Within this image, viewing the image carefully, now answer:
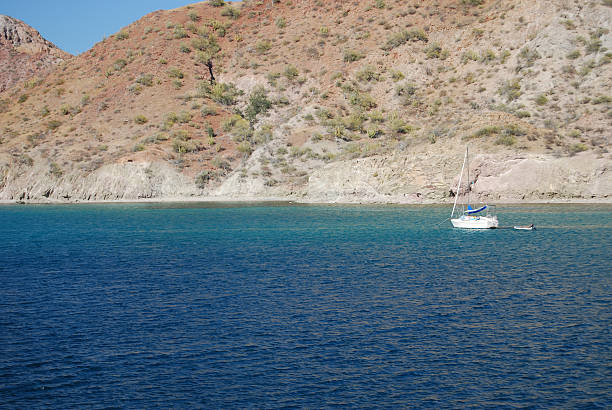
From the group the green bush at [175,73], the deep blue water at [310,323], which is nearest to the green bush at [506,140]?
the deep blue water at [310,323]

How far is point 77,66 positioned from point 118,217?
73847 mm

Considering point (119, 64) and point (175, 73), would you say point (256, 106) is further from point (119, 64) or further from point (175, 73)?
point (119, 64)

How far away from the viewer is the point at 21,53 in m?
150

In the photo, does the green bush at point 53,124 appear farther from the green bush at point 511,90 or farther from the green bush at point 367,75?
the green bush at point 511,90

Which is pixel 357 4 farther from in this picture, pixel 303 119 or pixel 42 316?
pixel 42 316

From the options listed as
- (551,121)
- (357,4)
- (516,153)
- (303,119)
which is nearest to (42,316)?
(516,153)

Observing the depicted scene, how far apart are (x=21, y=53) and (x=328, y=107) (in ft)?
321

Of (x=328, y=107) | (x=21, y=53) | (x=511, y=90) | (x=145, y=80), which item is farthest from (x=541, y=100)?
(x=21, y=53)

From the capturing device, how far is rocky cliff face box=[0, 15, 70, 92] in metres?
142

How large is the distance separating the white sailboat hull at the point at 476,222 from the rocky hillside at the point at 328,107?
18.9m

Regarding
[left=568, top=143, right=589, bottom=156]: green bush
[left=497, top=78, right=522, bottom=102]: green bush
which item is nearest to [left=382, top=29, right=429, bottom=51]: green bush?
[left=497, top=78, right=522, bottom=102]: green bush

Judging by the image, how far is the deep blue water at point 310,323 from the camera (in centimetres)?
1416

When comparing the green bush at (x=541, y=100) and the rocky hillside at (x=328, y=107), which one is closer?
the rocky hillside at (x=328, y=107)

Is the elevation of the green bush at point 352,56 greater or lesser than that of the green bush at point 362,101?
greater
